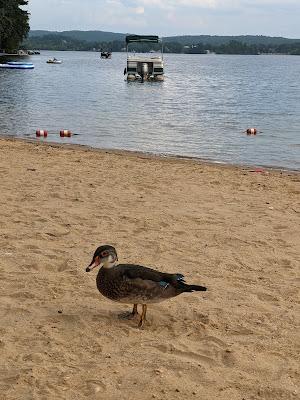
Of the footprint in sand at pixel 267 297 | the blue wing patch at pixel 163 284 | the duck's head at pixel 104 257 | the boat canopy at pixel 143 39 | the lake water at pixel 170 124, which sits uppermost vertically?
the boat canopy at pixel 143 39

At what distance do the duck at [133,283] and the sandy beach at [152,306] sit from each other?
1.19 feet

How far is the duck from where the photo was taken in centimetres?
536

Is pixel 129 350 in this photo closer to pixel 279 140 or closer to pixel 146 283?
pixel 146 283

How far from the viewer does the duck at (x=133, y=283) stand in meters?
5.36

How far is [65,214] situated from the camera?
30.7ft

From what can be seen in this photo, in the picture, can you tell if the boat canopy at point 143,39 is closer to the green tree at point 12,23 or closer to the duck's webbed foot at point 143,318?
the green tree at point 12,23

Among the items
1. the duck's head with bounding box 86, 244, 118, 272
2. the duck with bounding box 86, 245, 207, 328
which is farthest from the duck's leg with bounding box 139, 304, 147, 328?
the duck's head with bounding box 86, 244, 118, 272

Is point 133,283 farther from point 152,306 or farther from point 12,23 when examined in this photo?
point 12,23

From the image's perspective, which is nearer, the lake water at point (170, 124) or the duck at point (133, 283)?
the duck at point (133, 283)

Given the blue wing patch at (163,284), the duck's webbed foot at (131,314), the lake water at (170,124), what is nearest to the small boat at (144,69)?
the lake water at (170,124)

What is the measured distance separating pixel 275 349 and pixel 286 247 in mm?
3139

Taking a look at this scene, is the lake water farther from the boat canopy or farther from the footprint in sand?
the footprint in sand

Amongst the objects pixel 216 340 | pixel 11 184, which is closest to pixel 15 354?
pixel 216 340

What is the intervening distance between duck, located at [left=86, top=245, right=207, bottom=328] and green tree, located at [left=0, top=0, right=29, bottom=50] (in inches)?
3763
